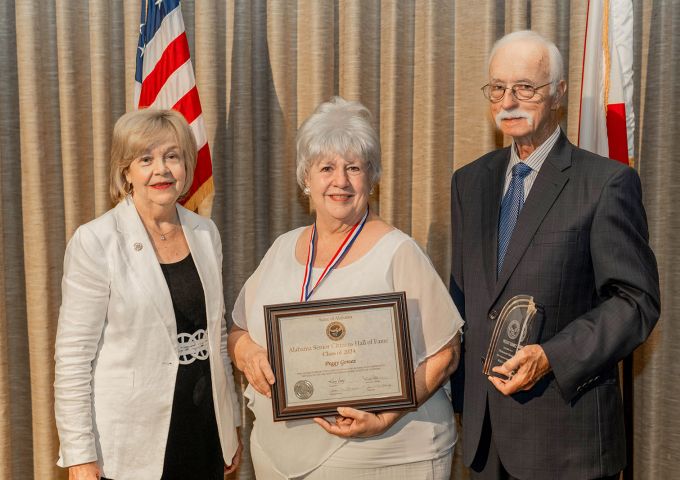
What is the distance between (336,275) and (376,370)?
0.34 metres

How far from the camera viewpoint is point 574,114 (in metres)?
3.27

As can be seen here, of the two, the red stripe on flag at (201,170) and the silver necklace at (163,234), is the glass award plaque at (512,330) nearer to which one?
the silver necklace at (163,234)

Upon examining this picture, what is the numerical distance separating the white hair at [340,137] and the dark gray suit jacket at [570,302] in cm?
42

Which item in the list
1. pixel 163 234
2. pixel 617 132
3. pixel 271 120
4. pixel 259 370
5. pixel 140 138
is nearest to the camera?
pixel 259 370

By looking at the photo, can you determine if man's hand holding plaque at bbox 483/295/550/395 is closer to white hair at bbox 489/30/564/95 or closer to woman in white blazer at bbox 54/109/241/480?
white hair at bbox 489/30/564/95

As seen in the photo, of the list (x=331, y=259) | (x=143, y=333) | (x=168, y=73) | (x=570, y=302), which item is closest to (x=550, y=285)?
(x=570, y=302)

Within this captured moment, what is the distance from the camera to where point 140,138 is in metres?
Result: 2.29

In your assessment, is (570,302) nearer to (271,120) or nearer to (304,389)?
(304,389)

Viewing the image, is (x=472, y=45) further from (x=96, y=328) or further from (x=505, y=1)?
(x=96, y=328)

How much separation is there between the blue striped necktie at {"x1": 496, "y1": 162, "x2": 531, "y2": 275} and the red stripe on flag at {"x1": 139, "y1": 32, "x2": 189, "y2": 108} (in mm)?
1599

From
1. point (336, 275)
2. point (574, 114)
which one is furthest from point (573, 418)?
point (574, 114)

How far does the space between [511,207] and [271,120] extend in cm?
158

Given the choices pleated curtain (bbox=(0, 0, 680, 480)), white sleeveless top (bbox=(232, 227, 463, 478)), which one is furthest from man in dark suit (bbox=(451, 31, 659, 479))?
pleated curtain (bbox=(0, 0, 680, 480))

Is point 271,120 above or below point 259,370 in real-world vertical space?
above
